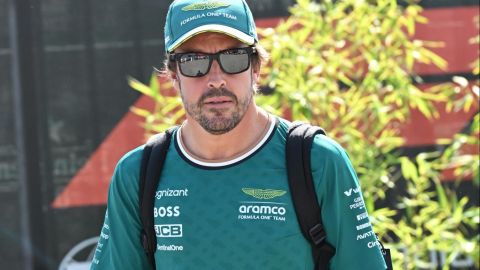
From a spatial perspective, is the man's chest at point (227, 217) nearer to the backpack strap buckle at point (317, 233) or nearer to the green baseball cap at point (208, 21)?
the backpack strap buckle at point (317, 233)

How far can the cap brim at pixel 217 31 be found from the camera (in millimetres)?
2115

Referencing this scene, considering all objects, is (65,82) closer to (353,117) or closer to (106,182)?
(106,182)

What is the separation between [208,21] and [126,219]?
21.1 inches

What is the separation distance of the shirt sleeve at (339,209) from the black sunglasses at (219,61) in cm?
27

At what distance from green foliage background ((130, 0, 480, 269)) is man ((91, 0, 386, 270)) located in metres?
1.68

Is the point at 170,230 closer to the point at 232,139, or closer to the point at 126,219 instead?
the point at 126,219

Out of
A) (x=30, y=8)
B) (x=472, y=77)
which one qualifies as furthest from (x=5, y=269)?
(x=472, y=77)

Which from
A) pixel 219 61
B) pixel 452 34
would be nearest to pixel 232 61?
pixel 219 61

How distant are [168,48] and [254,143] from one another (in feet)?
1.03

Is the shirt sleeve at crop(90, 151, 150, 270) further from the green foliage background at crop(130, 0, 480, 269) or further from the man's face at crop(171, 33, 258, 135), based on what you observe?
the green foliage background at crop(130, 0, 480, 269)

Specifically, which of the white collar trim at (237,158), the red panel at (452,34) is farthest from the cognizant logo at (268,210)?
the red panel at (452,34)

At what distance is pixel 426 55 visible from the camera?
14.9ft

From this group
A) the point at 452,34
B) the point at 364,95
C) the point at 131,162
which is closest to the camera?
the point at 131,162

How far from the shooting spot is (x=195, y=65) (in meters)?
2.15
